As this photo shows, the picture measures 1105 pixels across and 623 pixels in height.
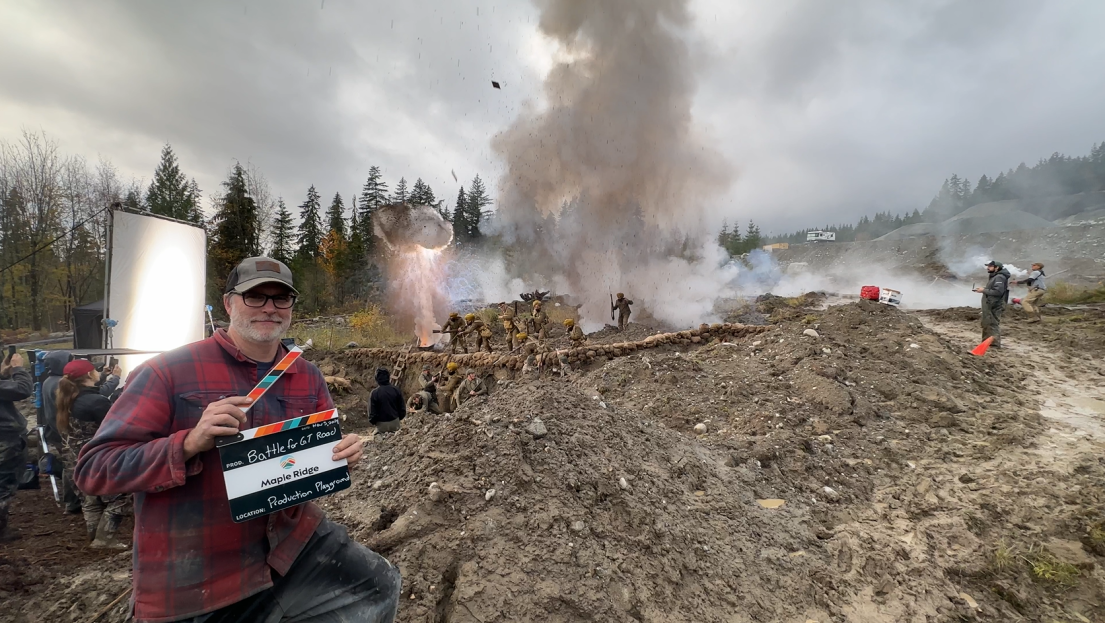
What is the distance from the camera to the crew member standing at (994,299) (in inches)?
404

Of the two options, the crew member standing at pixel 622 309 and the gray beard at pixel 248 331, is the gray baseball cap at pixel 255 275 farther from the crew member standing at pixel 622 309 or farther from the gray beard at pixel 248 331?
the crew member standing at pixel 622 309

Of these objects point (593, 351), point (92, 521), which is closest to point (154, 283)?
point (92, 521)

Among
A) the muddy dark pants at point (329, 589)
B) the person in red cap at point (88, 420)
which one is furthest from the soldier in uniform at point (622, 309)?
the muddy dark pants at point (329, 589)

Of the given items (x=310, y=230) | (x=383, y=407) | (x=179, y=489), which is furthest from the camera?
(x=310, y=230)

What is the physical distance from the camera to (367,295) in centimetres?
3133

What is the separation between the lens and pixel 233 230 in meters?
26.3

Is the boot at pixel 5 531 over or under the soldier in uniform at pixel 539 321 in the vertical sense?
under

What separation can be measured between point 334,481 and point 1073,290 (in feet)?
92.8

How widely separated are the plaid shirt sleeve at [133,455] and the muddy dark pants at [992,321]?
14.3 meters

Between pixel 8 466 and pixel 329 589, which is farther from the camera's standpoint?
pixel 8 466

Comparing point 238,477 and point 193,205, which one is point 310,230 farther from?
point 238,477

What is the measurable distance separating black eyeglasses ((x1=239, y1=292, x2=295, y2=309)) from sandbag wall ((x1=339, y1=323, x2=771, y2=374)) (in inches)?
338

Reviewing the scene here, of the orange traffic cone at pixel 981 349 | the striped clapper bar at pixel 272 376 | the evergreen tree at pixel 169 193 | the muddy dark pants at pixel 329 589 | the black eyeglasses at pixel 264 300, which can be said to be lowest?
the muddy dark pants at pixel 329 589

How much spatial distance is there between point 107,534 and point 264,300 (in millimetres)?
5228
